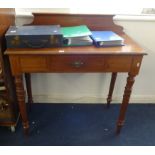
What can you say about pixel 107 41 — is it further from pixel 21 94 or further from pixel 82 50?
pixel 21 94

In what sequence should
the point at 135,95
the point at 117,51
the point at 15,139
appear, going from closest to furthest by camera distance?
1. the point at 117,51
2. the point at 15,139
3. the point at 135,95

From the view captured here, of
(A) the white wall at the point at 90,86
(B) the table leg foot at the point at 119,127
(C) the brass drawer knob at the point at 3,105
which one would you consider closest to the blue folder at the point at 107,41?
(A) the white wall at the point at 90,86

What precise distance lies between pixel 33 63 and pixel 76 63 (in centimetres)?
24

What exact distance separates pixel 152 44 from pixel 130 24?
253mm

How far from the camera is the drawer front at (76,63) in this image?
1096mm

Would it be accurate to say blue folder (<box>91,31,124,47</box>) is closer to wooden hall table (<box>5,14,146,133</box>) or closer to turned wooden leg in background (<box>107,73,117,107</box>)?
wooden hall table (<box>5,14,146,133</box>)

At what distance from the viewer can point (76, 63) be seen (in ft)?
3.64

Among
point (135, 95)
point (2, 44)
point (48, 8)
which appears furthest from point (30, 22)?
point (135, 95)

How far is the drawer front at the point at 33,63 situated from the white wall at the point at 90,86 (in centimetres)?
52

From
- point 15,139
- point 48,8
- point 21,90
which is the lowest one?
point 15,139

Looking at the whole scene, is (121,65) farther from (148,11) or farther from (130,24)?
(148,11)

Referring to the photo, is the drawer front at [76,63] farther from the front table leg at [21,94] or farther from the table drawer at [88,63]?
Result: the front table leg at [21,94]

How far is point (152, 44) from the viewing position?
5.12ft

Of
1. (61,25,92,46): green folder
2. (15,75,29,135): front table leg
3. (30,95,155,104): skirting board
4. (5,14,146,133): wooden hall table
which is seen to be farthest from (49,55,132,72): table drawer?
(30,95,155,104): skirting board
